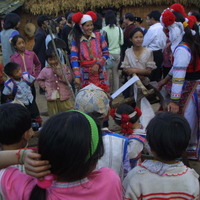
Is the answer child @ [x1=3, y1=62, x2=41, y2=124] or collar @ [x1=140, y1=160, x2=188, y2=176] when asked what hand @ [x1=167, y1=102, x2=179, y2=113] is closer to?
collar @ [x1=140, y1=160, x2=188, y2=176]

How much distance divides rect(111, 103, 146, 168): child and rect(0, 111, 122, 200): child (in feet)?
2.73

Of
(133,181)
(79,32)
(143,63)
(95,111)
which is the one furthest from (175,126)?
(79,32)

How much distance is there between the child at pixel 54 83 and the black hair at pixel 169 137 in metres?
2.72

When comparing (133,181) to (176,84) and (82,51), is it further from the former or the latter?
(82,51)

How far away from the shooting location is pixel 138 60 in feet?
13.5

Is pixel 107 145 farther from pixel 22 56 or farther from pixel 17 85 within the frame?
pixel 22 56

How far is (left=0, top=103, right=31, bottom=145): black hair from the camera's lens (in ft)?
5.18

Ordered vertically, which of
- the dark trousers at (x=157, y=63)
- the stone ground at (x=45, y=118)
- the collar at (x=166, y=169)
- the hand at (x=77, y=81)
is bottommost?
the stone ground at (x=45, y=118)

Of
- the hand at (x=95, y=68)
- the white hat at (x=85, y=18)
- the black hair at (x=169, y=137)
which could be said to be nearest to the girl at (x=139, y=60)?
the hand at (x=95, y=68)

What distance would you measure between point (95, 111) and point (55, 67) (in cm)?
223

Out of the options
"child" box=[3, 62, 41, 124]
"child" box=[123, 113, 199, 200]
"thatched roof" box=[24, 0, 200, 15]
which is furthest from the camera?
"thatched roof" box=[24, 0, 200, 15]

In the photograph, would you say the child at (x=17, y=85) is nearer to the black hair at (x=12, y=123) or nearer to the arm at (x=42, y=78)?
the arm at (x=42, y=78)

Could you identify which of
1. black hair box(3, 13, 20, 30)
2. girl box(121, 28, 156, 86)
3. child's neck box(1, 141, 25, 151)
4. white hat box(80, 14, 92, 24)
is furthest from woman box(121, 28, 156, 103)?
child's neck box(1, 141, 25, 151)

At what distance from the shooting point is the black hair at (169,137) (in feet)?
4.81
